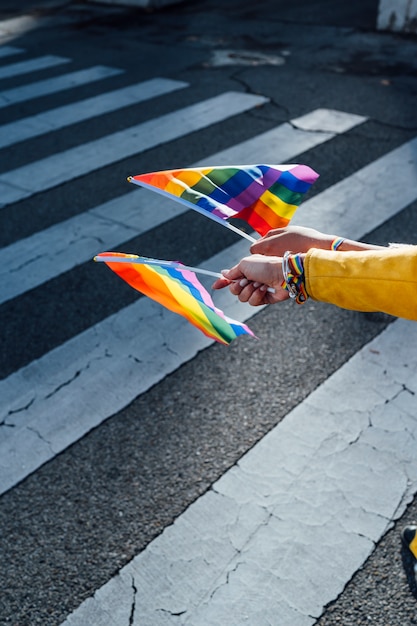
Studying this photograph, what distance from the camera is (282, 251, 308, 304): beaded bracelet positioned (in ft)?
6.22

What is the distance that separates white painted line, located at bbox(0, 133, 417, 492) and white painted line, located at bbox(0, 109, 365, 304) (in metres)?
0.83

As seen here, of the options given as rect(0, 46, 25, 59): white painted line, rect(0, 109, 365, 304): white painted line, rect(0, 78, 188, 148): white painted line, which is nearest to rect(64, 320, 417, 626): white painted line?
rect(0, 109, 365, 304): white painted line

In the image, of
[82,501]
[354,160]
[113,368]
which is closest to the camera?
[82,501]

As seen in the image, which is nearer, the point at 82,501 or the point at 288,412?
the point at 82,501

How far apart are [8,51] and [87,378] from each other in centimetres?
881

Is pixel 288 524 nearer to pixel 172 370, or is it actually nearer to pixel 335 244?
pixel 172 370

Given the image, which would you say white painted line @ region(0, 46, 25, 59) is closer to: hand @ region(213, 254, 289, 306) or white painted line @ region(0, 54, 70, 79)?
white painted line @ region(0, 54, 70, 79)

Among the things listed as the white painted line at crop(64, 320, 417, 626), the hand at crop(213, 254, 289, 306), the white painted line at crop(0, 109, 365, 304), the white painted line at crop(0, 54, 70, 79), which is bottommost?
the white painted line at crop(64, 320, 417, 626)

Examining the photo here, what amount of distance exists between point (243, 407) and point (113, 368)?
812 millimetres

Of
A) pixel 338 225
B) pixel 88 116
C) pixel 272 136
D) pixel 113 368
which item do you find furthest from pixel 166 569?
pixel 88 116

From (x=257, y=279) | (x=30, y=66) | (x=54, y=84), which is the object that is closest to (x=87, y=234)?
(x=257, y=279)

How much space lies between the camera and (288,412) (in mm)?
3406

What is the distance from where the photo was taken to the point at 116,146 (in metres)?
6.83

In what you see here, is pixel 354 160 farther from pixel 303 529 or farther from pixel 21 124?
pixel 303 529
